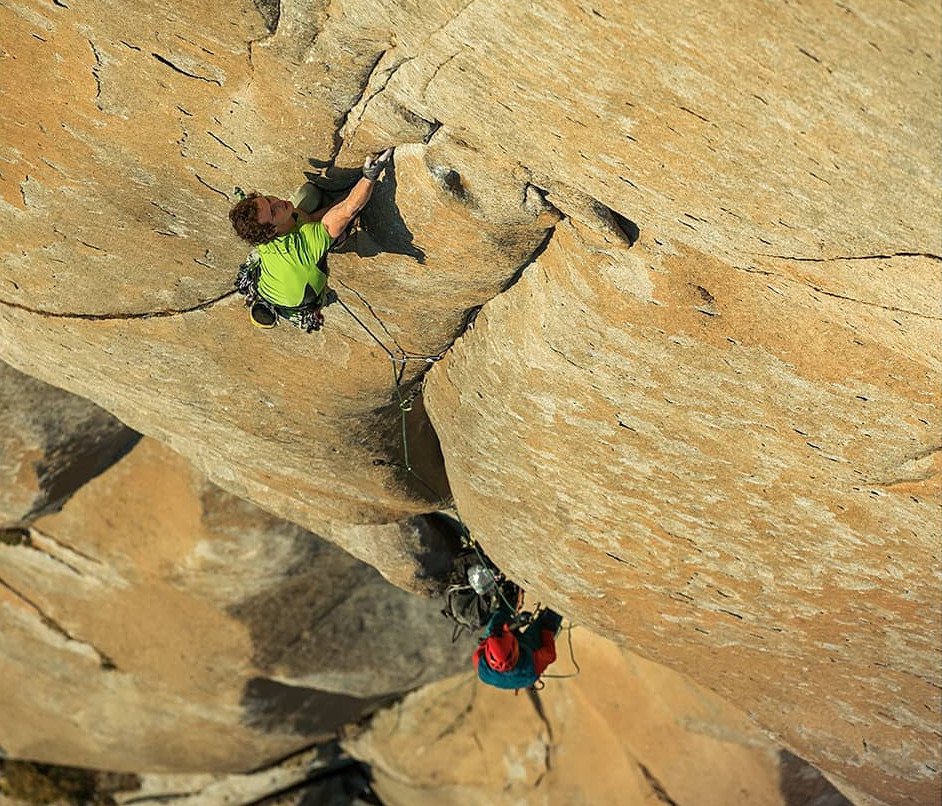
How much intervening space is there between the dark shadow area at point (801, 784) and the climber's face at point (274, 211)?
628 cm

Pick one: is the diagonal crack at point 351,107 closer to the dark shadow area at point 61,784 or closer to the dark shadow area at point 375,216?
the dark shadow area at point 375,216

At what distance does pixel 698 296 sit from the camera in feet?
13.7

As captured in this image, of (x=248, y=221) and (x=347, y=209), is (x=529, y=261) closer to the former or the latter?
(x=347, y=209)

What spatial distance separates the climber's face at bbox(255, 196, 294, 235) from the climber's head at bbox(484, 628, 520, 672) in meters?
3.52

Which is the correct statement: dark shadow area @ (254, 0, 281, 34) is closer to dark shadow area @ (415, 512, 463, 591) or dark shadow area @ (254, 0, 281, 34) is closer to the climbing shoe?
the climbing shoe

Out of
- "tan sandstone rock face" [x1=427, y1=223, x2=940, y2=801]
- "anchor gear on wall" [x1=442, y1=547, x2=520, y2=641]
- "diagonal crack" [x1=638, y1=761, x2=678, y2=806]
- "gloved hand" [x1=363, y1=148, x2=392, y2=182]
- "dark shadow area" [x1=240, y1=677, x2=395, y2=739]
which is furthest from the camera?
"dark shadow area" [x1=240, y1=677, x2=395, y2=739]

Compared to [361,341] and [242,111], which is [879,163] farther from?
[361,341]

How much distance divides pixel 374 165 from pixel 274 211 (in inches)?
19.0

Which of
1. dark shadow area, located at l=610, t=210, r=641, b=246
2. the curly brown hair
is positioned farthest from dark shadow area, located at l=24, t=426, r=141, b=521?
dark shadow area, located at l=610, t=210, r=641, b=246

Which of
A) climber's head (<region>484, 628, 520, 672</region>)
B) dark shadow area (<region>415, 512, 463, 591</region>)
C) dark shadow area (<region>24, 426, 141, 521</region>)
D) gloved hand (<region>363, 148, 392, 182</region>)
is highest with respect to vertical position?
gloved hand (<region>363, 148, 392, 182</region>)

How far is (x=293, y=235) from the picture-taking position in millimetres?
4219

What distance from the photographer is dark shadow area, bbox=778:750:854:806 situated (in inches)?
305

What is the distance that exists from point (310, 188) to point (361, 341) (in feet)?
4.24

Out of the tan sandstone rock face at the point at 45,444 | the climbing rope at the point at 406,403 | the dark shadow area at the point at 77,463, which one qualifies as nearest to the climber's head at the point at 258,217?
the climbing rope at the point at 406,403
